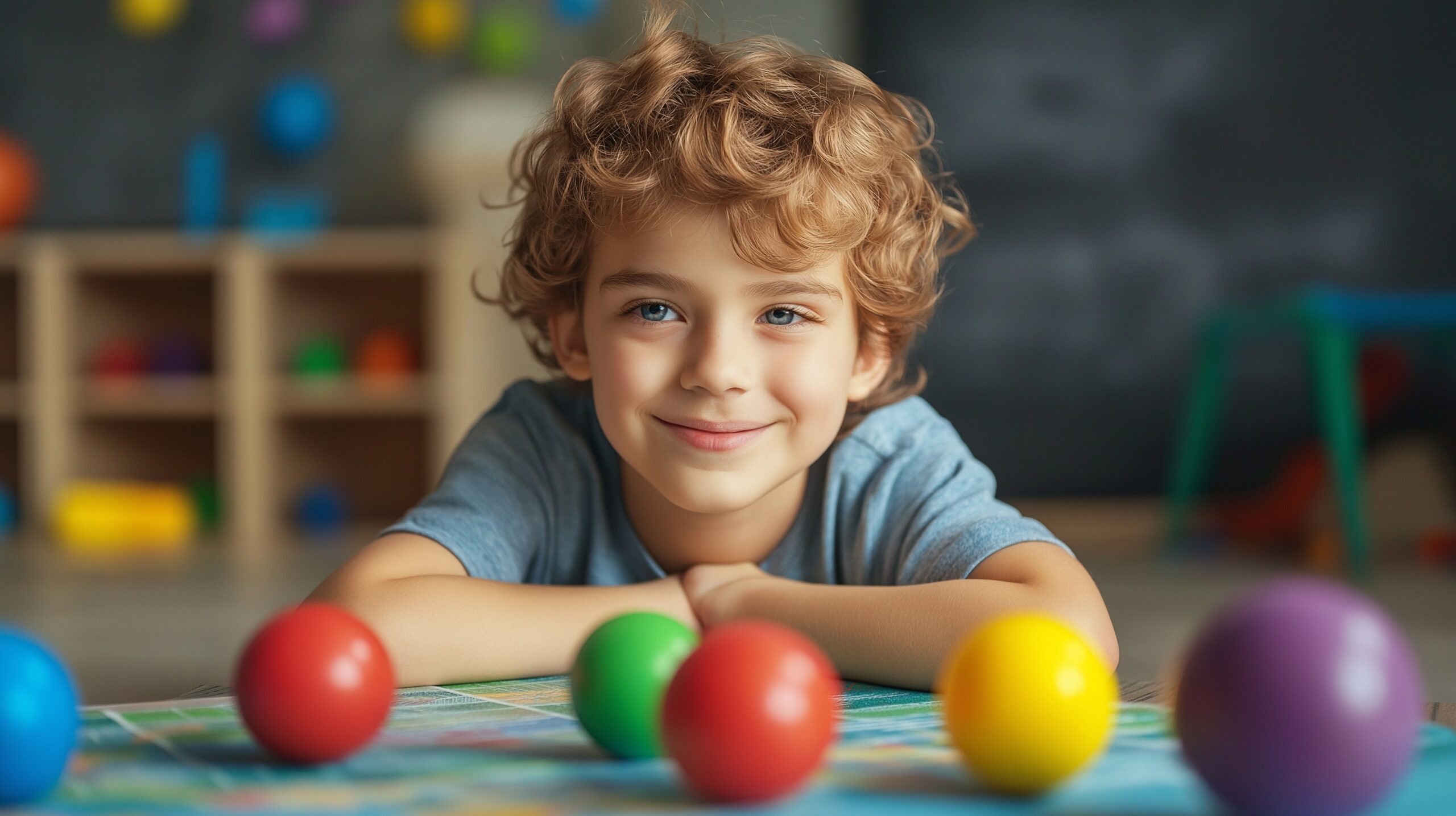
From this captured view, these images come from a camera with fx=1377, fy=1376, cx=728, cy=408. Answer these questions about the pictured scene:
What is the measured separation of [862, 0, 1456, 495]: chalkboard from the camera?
3.72 metres

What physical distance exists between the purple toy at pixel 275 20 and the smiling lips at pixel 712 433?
358 centimetres

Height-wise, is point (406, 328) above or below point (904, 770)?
below

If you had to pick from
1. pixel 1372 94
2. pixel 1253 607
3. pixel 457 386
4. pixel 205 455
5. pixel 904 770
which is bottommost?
pixel 205 455

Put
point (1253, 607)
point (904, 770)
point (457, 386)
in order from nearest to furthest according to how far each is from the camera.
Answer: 1. point (1253, 607)
2. point (904, 770)
3. point (457, 386)

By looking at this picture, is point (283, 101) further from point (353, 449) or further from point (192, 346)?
point (353, 449)

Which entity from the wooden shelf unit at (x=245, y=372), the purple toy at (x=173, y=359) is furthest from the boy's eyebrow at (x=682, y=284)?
the purple toy at (x=173, y=359)

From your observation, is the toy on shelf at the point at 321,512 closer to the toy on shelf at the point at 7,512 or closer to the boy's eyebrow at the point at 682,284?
the toy on shelf at the point at 7,512

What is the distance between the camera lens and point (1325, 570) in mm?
2990

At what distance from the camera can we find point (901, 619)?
0.91 meters

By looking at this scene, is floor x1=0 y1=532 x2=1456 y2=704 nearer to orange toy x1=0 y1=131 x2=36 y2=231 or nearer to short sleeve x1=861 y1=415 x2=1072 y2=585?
short sleeve x1=861 y1=415 x2=1072 y2=585

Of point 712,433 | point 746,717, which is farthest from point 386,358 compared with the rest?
point 746,717

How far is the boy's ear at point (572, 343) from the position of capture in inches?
45.9

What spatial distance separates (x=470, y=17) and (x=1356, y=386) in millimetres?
2767

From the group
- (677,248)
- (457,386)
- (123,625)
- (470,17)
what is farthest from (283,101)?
(677,248)
